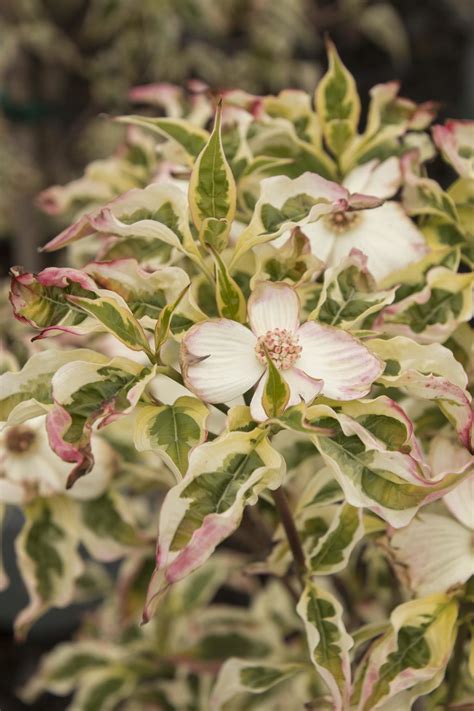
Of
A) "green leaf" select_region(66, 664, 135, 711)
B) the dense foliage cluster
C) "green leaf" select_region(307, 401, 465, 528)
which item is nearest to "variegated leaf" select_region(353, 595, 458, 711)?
the dense foliage cluster

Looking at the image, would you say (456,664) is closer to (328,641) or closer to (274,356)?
(328,641)

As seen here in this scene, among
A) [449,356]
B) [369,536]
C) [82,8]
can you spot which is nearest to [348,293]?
[449,356]

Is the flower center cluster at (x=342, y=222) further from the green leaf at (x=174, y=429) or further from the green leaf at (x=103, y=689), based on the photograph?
the green leaf at (x=103, y=689)

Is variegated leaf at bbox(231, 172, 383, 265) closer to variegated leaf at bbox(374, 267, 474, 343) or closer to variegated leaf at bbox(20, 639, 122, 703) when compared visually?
variegated leaf at bbox(374, 267, 474, 343)

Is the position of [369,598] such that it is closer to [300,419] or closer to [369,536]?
[369,536]

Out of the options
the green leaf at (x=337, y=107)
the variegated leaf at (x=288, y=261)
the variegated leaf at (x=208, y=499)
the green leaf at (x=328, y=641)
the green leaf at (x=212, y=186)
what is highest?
the green leaf at (x=212, y=186)

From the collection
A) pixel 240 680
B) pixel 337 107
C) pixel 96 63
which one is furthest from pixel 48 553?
pixel 96 63

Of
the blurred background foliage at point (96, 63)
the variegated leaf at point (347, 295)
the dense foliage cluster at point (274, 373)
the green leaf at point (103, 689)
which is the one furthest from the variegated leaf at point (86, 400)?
the blurred background foliage at point (96, 63)
